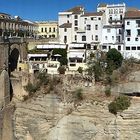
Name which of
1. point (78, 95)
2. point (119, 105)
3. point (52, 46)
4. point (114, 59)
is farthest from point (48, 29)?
point (119, 105)

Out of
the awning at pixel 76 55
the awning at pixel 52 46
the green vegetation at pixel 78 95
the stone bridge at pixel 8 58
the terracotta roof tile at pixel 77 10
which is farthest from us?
the terracotta roof tile at pixel 77 10

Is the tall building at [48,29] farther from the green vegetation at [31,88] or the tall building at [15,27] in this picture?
the green vegetation at [31,88]

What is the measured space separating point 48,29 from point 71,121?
797 inches

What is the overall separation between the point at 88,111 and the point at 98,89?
2101 mm

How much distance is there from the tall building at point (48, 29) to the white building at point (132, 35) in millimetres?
14400

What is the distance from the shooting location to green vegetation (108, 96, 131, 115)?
31.1m

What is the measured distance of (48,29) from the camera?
5016cm

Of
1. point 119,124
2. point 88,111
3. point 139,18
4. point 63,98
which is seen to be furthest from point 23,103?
point 139,18

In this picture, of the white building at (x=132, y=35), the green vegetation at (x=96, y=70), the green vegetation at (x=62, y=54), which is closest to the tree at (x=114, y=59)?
the green vegetation at (x=96, y=70)

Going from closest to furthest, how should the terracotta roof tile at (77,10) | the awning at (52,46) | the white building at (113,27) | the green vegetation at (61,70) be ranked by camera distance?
the green vegetation at (61,70) < the white building at (113,27) < the awning at (52,46) < the terracotta roof tile at (77,10)

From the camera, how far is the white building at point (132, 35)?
36562 mm

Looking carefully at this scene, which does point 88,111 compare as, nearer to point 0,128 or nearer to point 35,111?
point 35,111

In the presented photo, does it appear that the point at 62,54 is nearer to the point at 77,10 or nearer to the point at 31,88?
the point at 31,88

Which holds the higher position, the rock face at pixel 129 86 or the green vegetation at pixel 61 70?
the green vegetation at pixel 61 70
